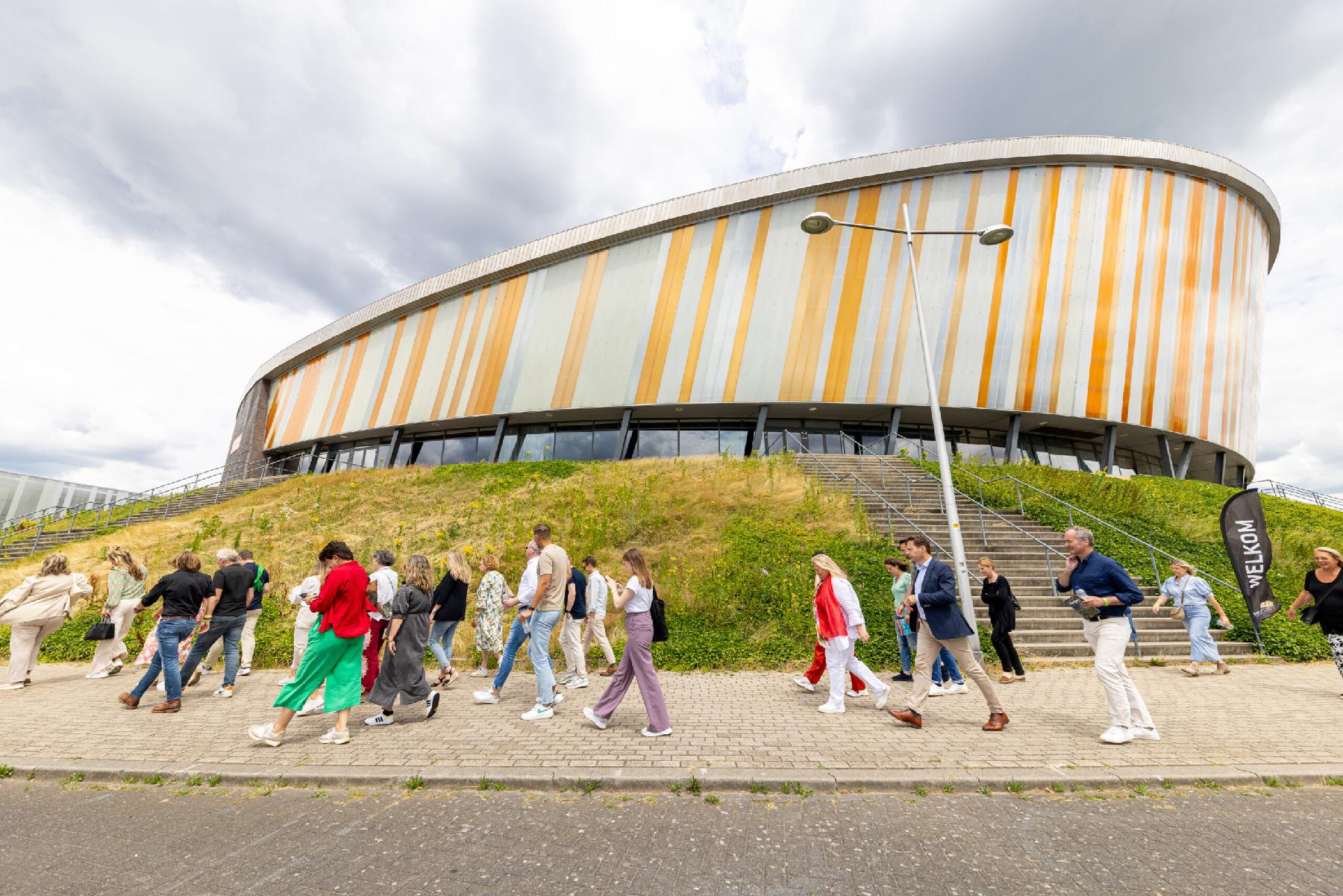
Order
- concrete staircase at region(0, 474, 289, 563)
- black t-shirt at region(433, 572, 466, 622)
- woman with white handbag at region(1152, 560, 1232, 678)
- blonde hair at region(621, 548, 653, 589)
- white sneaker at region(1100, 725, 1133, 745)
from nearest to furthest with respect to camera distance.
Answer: white sneaker at region(1100, 725, 1133, 745) → blonde hair at region(621, 548, 653, 589) → black t-shirt at region(433, 572, 466, 622) → woman with white handbag at region(1152, 560, 1232, 678) → concrete staircase at region(0, 474, 289, 563)

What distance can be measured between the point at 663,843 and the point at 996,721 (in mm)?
3713

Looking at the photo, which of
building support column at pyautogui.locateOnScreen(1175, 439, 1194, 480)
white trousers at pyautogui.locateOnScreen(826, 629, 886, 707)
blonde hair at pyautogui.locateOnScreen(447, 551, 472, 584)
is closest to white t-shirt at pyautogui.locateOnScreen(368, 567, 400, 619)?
blonde hair at pyautogui.locateOnScreen(447, 551, 472, 584)

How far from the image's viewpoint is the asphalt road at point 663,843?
2.85m

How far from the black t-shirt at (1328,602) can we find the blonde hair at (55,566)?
15.5 m

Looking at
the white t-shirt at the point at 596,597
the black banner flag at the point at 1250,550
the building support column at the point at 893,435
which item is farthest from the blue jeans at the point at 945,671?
the building support column at the point at 893,435

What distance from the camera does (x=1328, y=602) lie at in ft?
20.9

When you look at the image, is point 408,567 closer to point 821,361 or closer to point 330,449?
point 821,361

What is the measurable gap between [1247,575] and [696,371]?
18.2m

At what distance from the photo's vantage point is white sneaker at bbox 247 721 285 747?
4.93 meters

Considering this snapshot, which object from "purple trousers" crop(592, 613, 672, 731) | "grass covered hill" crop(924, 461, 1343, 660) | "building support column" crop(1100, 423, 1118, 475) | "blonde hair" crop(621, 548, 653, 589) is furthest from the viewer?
"building support column" crop(1100, 423, 1118, 475)

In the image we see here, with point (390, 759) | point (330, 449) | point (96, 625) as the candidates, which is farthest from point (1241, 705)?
point (330, 449)

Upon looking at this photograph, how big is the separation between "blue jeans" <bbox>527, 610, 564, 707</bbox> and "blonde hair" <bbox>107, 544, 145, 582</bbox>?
20.6 ft

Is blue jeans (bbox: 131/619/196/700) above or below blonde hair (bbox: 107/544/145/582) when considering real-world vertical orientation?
below

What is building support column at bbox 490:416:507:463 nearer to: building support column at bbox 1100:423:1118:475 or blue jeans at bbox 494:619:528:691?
blue jeans at bbox 494:619:528:691
